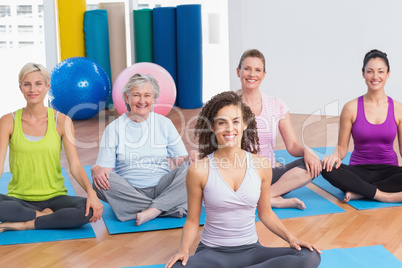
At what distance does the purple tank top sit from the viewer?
3.10 m

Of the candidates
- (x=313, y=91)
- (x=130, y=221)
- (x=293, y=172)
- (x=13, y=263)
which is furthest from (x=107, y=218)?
(x=313, y=91)

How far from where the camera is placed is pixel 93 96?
17.5 ft

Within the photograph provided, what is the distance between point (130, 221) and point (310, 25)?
321 centimetres

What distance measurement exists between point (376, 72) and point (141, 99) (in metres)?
1.24

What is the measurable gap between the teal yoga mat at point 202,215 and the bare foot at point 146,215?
0.02 metres

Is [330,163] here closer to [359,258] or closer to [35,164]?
[359,258]

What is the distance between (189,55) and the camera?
5812mm

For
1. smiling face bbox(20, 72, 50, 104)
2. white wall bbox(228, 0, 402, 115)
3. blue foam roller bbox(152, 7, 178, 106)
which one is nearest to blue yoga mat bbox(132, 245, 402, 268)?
smiling face bbox(20, 72, 50, 104)

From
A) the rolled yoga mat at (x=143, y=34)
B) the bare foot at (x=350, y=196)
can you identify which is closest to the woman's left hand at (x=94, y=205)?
the bare foot at (x=350, y=196)

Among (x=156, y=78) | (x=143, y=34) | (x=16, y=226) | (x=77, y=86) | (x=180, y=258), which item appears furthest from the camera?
(x=143, y=34)

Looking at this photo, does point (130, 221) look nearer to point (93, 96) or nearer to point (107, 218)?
point (107, 218)

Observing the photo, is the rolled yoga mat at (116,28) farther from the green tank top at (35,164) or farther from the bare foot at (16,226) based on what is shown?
the bare foot at (16,226)

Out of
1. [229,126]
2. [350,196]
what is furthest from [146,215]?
[350,196]

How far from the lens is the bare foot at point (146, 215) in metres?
2.77
